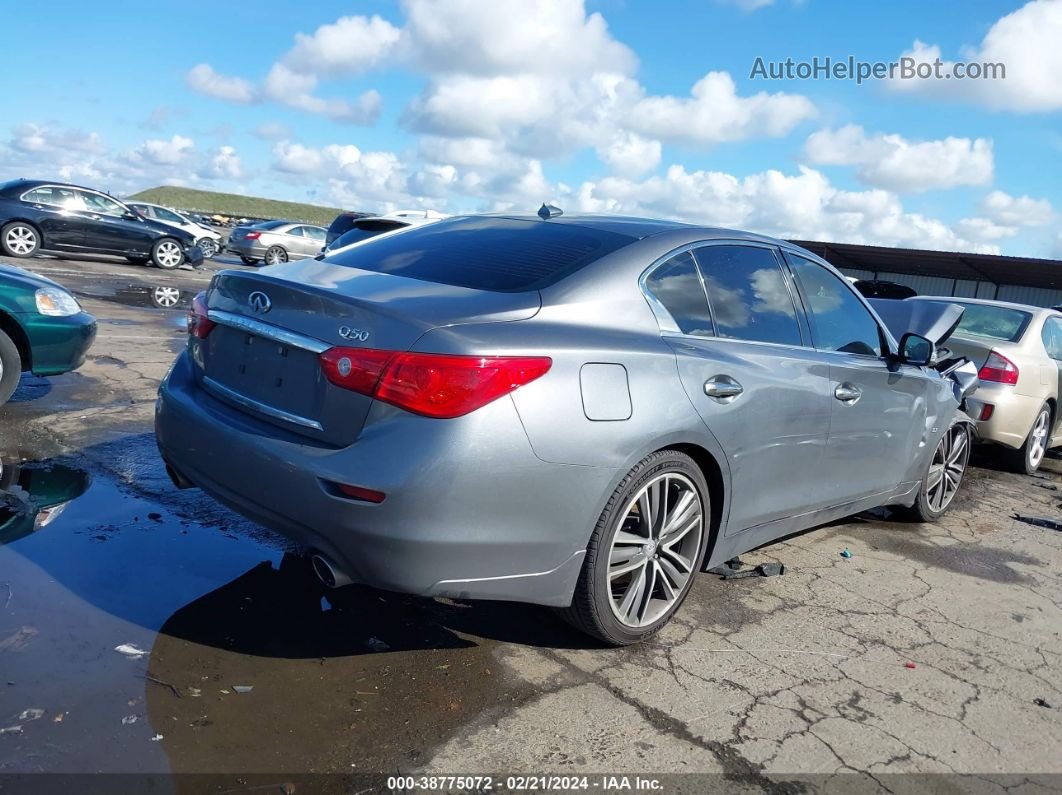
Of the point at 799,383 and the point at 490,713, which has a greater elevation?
the point at 799,383

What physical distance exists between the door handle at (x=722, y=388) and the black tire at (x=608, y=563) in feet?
0.92

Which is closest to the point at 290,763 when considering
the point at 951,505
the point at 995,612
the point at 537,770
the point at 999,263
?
the point at 537,770

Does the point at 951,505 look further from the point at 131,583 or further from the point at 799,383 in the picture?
the point at 131,583

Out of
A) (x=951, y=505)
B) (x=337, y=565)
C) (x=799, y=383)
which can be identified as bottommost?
(x=951, y=505)

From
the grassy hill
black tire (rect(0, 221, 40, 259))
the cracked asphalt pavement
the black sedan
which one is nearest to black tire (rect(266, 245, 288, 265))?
the black sedan

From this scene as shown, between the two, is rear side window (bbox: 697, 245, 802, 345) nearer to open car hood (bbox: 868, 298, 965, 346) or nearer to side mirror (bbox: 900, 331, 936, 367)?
side mirror (bbox: 900, 331, 936, 367)

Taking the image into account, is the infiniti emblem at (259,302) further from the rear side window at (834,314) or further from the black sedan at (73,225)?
the black sedan at (73,225)

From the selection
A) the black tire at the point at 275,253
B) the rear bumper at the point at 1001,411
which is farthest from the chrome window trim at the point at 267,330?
the black tire at the point at 275,253

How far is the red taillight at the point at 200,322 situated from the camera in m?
3.62

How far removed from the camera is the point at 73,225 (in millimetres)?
18078

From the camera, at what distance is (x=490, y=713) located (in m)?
3.01

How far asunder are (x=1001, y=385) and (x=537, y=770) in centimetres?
622

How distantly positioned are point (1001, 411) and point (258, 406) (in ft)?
21.0

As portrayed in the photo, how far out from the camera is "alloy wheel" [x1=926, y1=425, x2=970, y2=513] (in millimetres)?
5832
